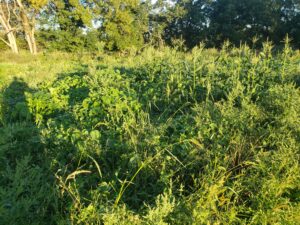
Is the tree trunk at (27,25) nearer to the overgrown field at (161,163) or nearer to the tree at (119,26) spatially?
the tree at (119,26)

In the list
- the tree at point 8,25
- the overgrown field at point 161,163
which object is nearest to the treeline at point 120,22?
the tree at point 8,25

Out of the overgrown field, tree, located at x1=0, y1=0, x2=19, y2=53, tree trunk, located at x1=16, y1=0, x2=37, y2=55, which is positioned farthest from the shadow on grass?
tree trunk, located at x1=16, y1=0, x2=37, y2=55

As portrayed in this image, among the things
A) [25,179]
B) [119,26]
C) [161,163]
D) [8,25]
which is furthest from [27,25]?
[161,163]

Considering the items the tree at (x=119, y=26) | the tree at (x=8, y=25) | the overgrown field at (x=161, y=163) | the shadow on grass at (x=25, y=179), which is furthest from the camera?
the tree at (x=119, y=26)

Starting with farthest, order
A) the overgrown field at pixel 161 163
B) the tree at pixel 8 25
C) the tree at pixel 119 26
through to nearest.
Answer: the tree at pixel 119 26 → the tree at pixel 8 25 → the overgrown field at pixel 161 163

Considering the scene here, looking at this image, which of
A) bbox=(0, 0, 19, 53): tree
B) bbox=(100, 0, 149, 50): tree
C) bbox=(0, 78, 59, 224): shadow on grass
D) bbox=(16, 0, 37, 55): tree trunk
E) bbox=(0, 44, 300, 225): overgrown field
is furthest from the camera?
bbox=(100, 0, 149, 50): tree

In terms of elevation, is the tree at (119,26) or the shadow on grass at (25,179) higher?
the tree at (119,26)

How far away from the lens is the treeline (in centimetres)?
2333

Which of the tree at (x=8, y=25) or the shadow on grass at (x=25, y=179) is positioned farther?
the tree at (x=8, y=25)

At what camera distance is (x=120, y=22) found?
25500 mm

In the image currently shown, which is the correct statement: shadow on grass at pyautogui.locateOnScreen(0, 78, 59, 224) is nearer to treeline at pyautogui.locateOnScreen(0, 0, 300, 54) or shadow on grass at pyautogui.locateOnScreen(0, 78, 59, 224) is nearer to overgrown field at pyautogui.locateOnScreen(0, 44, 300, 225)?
overgrown field at pyautogui.locateOnScreen(0, 44, 300, 225)

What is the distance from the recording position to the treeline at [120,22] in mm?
23328

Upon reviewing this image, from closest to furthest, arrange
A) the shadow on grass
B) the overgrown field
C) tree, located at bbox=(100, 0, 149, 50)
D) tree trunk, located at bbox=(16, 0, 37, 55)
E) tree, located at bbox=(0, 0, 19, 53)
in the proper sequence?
1. the overgrown field
2. the shadow on grass
3. tree, located at bbox=(0, 0, 19, 53)
4. tree trunk, located at bbox=(16, 0, 37, 55)
5. tree, located at bbox=(100, 0, 149, 50)

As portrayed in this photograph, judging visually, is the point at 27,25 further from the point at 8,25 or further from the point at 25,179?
the point at 25,179
